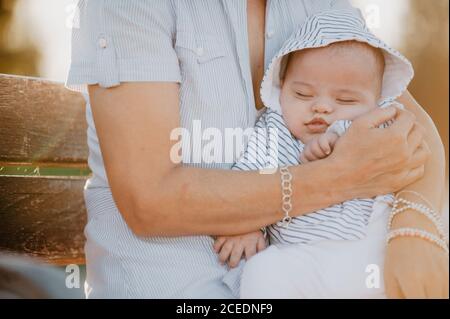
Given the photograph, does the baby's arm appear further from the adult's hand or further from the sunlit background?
the sunlit background

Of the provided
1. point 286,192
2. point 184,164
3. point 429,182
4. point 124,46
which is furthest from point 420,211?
point 124,46

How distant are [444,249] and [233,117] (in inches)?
25.3

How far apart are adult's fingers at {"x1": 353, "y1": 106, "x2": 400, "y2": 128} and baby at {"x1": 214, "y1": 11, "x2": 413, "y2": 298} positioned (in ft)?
0.21

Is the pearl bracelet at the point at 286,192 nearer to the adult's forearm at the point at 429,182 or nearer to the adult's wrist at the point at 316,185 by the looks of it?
the adult's wrist at the point at 316,185

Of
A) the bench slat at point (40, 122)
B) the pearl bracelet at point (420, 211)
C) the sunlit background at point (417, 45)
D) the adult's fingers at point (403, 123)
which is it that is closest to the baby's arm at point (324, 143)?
the adult's fingers at point (403, 123)

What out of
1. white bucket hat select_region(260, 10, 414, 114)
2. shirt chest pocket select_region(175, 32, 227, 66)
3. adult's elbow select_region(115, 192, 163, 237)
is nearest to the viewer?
adult's elbow select_region(115, 192, 163, 237)

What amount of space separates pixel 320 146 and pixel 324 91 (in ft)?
0.58

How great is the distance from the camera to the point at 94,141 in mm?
1827

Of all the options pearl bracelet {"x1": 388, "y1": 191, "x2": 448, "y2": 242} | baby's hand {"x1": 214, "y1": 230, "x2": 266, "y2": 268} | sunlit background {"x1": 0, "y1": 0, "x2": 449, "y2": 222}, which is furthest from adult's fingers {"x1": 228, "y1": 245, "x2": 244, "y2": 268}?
sunlit background {"x1": 0, "y1": 0, "x2": 449, "y2": 222}

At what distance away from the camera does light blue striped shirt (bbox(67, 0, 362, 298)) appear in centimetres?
160

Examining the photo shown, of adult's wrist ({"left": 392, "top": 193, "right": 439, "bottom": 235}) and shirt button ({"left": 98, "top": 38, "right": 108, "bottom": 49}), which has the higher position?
shirt button ({"left": 98, "top": 38, "right": 108, "bottom": 49})
